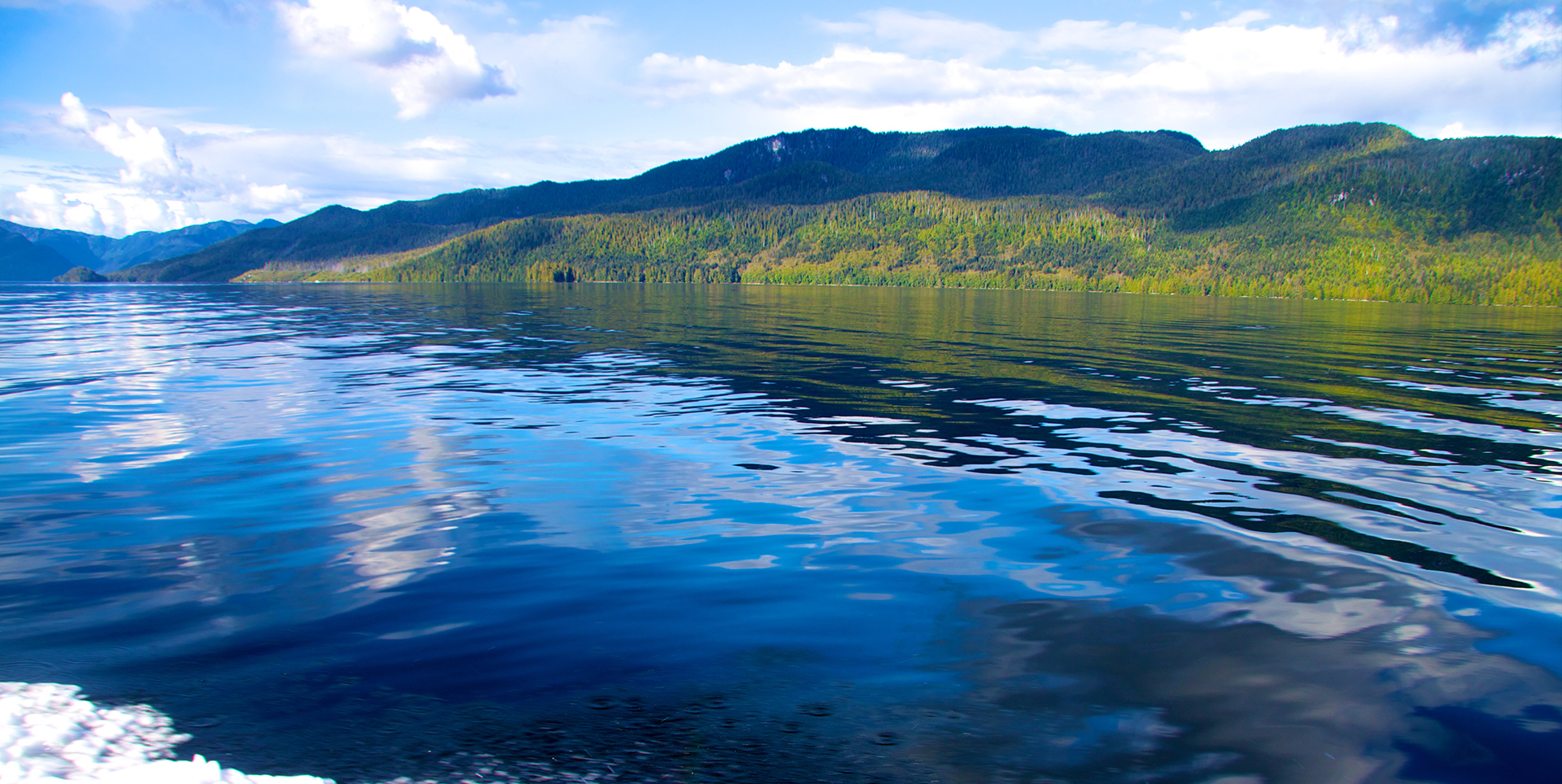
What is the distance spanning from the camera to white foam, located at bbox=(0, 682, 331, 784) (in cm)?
527

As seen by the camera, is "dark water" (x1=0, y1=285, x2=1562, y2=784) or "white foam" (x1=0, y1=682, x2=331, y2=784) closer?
"white foam" (x1=0, y1=682, x2=331, y2=784)

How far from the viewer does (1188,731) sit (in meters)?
6.54

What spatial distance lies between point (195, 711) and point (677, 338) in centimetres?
3969

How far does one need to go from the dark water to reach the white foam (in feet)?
0.89

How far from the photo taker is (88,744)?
5781 millimetres

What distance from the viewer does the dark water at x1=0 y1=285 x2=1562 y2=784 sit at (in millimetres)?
6270

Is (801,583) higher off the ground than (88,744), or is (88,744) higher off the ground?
(88,744)

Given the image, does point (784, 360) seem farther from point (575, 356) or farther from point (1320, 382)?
point (1320, 382)

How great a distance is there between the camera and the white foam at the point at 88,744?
527 cm

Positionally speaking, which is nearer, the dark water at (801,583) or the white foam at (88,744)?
the white foam at (88,744)

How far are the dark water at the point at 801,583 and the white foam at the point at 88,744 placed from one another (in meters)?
0.27

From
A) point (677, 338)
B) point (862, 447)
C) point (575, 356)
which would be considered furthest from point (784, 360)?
point (862, 447)

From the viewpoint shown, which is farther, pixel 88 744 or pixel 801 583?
pixel 801 583

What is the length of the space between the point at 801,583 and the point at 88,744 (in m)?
6.59
